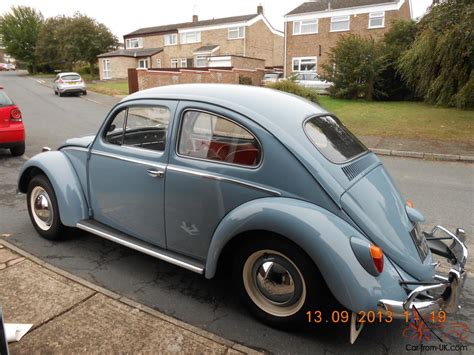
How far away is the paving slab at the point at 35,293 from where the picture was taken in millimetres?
2906

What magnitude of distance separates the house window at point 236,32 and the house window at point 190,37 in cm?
458

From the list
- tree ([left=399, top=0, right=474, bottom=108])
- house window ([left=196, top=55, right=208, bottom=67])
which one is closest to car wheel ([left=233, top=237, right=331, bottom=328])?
tree ([left=399, top=0, right=474, bottom=108])

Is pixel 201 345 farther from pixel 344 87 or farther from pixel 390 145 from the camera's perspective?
pixel 344 87

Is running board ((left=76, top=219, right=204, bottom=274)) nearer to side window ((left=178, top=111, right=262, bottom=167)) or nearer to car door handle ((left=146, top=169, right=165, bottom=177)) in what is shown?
car door handle ((left=146, top=169, right=165, bottom=177))

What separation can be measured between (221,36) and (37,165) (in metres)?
41.9

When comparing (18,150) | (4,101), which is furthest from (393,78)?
(4,101)

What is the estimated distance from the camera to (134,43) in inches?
2067

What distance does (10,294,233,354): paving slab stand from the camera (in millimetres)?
2541

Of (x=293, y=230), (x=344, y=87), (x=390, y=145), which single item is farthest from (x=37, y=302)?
(x=344, y=87)

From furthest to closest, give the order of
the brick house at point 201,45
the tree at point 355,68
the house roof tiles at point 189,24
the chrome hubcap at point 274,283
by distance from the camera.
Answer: the house roof tiles at point 189,24 < the brick house at point 201,45 < the tree at point 355,68 < the chrome hubcap at point 274,283

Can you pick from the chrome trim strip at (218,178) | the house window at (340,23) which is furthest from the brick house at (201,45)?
the chrome trim strip at (218,178)

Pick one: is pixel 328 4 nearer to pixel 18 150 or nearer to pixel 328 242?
pixel 18 150

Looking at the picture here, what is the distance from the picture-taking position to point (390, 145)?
10.3 meters

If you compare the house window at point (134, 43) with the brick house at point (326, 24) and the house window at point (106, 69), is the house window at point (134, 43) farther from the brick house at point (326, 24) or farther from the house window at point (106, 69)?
the brick house at point (326, 24)
